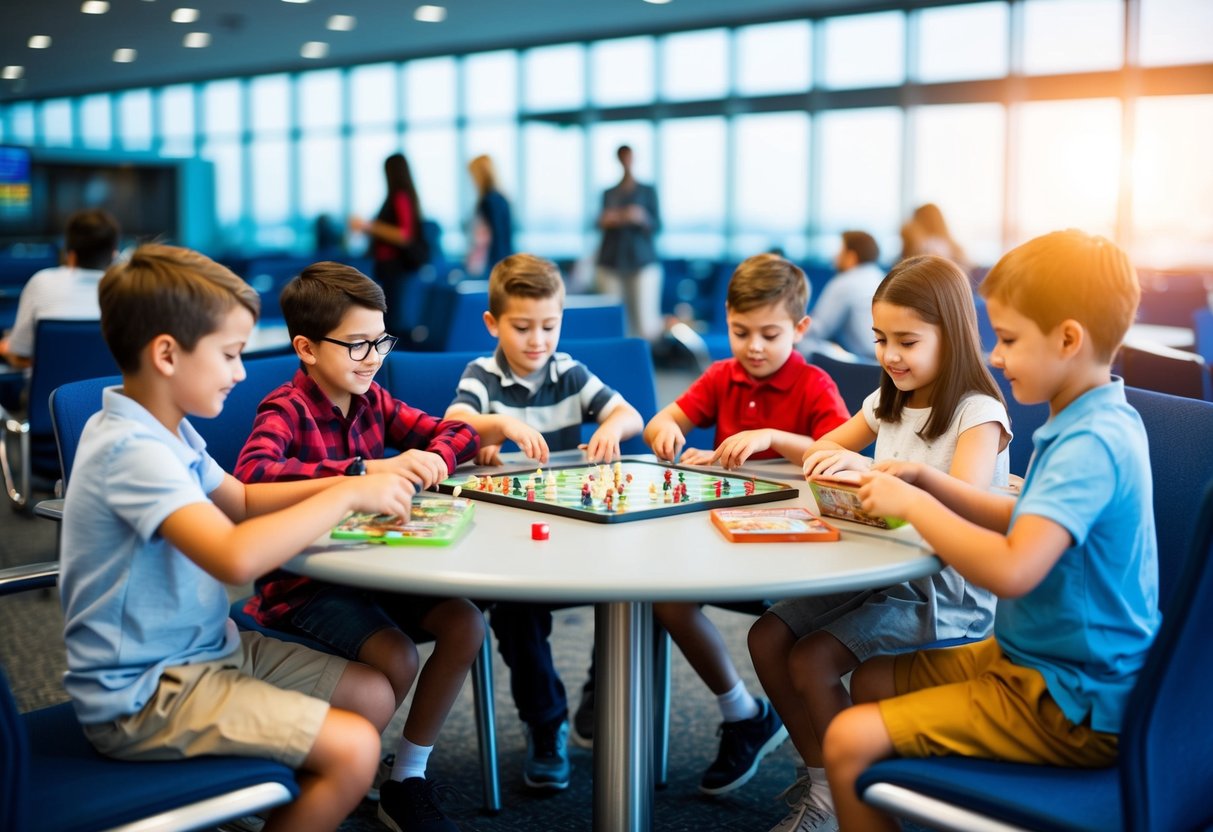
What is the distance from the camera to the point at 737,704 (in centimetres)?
245

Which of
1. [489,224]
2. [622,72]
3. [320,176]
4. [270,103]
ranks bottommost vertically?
[489,224]

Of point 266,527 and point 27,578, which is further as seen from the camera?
point 27,578

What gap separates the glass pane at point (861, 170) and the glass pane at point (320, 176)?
6.83 meters

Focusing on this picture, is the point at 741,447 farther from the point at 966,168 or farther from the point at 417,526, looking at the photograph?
the point at 966,168

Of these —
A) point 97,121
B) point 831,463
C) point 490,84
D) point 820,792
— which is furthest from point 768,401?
point 97,121

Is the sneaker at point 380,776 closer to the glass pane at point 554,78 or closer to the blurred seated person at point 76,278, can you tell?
the blurred seated person at point 76,278

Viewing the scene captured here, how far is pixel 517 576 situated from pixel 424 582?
0.11 meters

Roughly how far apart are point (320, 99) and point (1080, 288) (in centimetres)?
1496

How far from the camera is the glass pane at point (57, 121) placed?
18656 millimetres

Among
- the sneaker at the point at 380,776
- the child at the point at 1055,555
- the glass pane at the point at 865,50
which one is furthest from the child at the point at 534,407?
the glass pane at the point at 865,50

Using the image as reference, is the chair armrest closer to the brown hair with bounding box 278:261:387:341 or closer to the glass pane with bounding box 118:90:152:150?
the brown hair with bounding box 278:261:387:341

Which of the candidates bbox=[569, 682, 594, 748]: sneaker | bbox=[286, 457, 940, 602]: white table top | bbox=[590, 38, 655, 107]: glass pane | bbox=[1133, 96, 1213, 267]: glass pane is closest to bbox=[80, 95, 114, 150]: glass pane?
bbox=[590, 38, 655, 107]: glass pane

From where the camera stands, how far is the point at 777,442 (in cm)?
225

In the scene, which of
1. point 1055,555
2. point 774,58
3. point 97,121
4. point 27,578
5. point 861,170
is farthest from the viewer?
point 97,121
